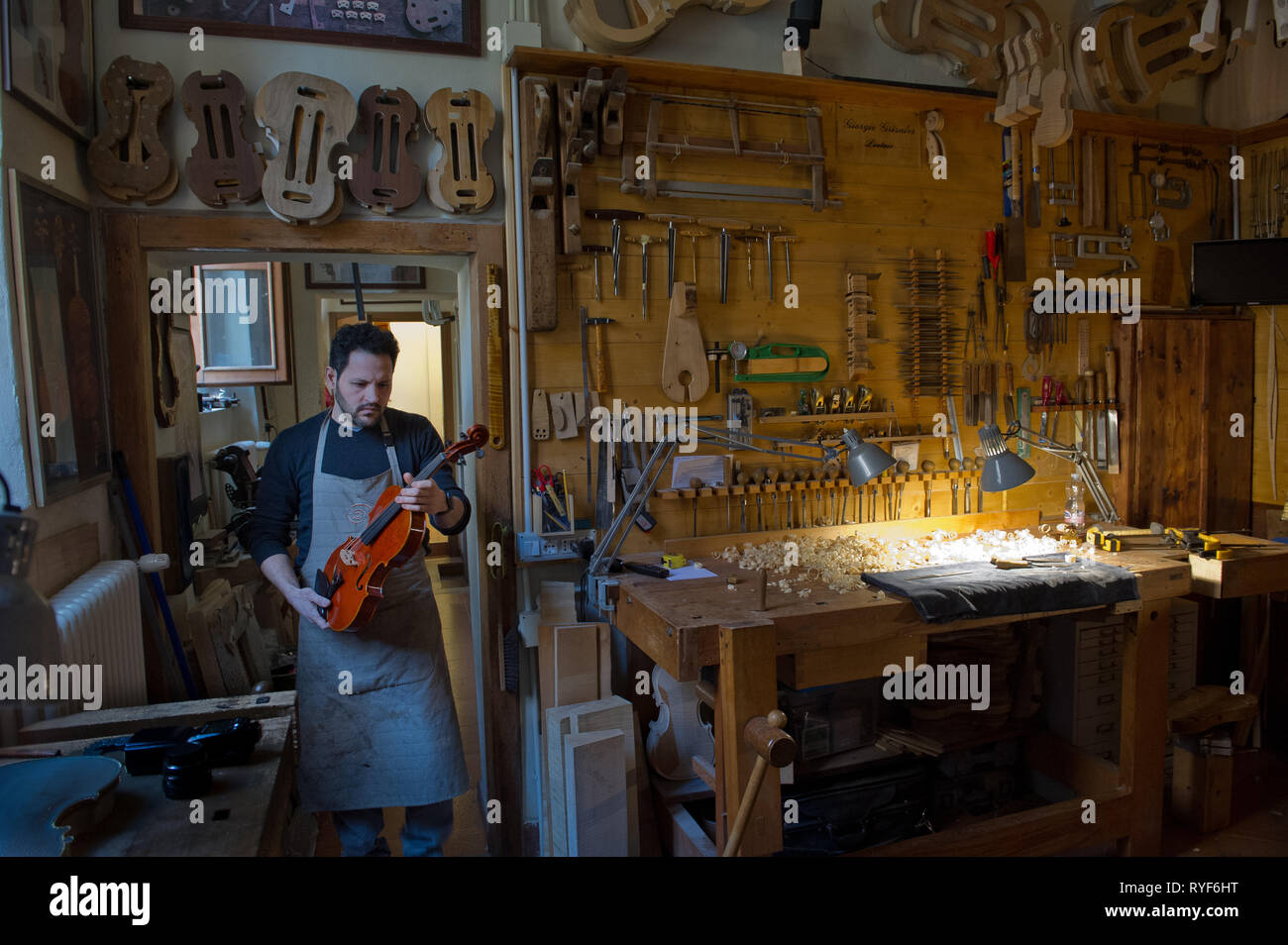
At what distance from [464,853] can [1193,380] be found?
4150mm

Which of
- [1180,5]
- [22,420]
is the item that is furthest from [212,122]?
[1180,5]

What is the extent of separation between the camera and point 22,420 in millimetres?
2143

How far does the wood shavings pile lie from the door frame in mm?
964

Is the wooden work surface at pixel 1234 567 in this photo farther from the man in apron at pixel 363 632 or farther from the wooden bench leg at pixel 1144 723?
the man in apron at pixel 363 632

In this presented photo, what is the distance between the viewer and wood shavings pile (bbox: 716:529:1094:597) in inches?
117

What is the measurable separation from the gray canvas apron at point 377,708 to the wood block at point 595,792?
1.37ft

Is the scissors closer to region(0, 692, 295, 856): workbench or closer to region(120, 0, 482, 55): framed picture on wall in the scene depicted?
region(0, 692, 295, 856): workbench

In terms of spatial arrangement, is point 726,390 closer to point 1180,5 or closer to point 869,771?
point 869,771

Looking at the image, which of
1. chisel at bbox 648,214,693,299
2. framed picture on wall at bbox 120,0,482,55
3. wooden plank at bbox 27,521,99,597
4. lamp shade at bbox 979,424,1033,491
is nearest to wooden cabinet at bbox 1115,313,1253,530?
lamp shade at bbox 979,424,1033,491

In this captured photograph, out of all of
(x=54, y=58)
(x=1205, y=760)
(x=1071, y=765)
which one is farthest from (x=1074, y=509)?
(x=54, y=58)

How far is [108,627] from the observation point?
2.35m

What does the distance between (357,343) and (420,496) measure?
1.92 ft

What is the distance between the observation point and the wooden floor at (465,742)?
10.8ft

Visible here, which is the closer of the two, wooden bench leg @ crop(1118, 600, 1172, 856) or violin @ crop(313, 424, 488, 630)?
violin @ crop(313, 424, 488, 630)
